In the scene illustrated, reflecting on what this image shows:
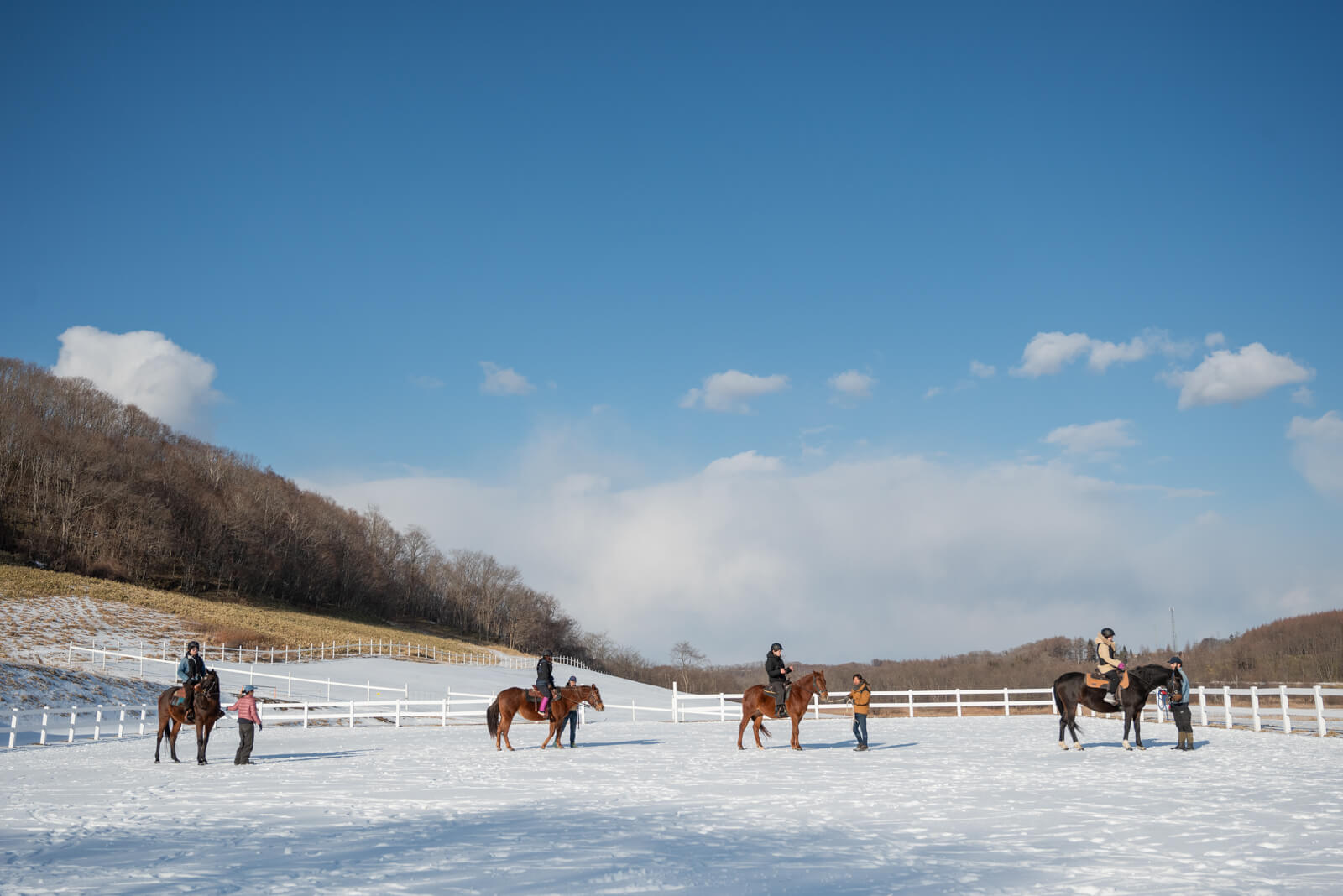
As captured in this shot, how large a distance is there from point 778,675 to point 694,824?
983cm

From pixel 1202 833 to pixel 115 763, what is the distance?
1768 centimetres

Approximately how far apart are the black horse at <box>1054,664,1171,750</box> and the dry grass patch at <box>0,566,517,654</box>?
47.0 meters

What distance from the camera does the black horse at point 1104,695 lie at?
1716cm

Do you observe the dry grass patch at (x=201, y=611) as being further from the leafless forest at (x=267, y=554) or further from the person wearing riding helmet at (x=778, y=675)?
the person wearing riding helmet at (x=778, y=675)

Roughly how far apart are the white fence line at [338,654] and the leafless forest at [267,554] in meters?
22.1

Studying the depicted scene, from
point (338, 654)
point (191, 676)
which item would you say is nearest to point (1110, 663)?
point (191, 676)

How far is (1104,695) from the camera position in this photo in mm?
17484

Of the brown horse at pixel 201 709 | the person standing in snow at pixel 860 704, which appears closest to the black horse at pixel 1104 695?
the person standing in snow at pixel 860 704

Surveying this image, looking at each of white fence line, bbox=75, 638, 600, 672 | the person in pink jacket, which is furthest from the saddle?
white fence line, bbox=75, 638, 600, 672

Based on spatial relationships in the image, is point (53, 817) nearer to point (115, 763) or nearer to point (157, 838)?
point (157, 838)

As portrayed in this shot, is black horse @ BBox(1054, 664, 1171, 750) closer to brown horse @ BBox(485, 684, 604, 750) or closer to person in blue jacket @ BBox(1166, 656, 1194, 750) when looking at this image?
person in blue jacket @ BBox(1166, 656, 1194, 750)

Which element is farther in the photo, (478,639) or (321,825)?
(478,639)

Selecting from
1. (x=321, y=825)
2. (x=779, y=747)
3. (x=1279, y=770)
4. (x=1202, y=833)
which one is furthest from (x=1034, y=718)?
(x=321, y=825)

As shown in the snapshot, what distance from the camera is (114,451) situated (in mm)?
80062
